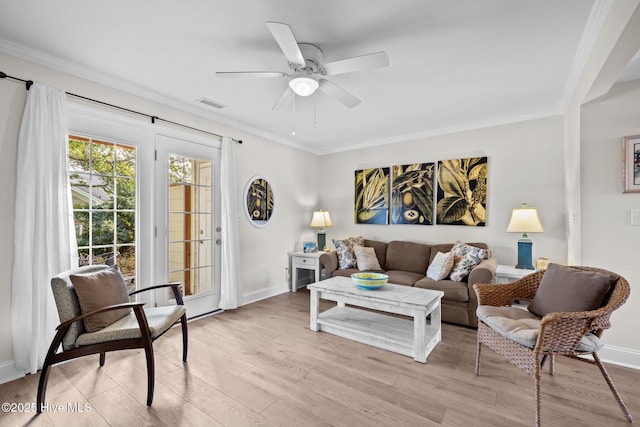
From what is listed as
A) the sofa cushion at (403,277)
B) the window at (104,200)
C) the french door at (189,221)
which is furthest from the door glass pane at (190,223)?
the sofa cushion at (403,277)

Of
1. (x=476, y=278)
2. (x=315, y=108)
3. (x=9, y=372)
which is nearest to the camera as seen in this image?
(x=9, y=372)

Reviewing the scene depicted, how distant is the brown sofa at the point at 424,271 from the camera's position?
3178 millimetres

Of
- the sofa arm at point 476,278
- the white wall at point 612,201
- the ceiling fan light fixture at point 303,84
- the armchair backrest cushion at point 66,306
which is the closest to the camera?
the armchair backrest cushion at point 66,306

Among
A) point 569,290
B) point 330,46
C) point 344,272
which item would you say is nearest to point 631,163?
point 569,290

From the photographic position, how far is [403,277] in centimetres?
371

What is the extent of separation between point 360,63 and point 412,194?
9.19ft

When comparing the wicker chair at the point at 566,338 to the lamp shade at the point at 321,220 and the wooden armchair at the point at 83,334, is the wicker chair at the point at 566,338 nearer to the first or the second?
the wooden armchair at the point at 83,334

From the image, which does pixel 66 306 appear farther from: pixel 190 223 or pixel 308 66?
pixel 308 66

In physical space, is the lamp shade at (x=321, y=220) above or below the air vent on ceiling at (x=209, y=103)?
below

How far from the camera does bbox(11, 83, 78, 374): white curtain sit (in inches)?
87.8

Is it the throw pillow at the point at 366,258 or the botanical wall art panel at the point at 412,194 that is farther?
the botanical wall art panel at the point at 412,194

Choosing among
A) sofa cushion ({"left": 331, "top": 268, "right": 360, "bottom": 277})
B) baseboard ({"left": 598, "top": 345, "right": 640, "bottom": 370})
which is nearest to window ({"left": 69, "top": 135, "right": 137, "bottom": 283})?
sofa cushion ({"left": 331, "top": 268, "right": 360, "bottom": 277})

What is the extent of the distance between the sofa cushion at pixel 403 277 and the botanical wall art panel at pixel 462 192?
908 mm

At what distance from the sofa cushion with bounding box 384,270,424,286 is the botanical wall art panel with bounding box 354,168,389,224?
989 mm
